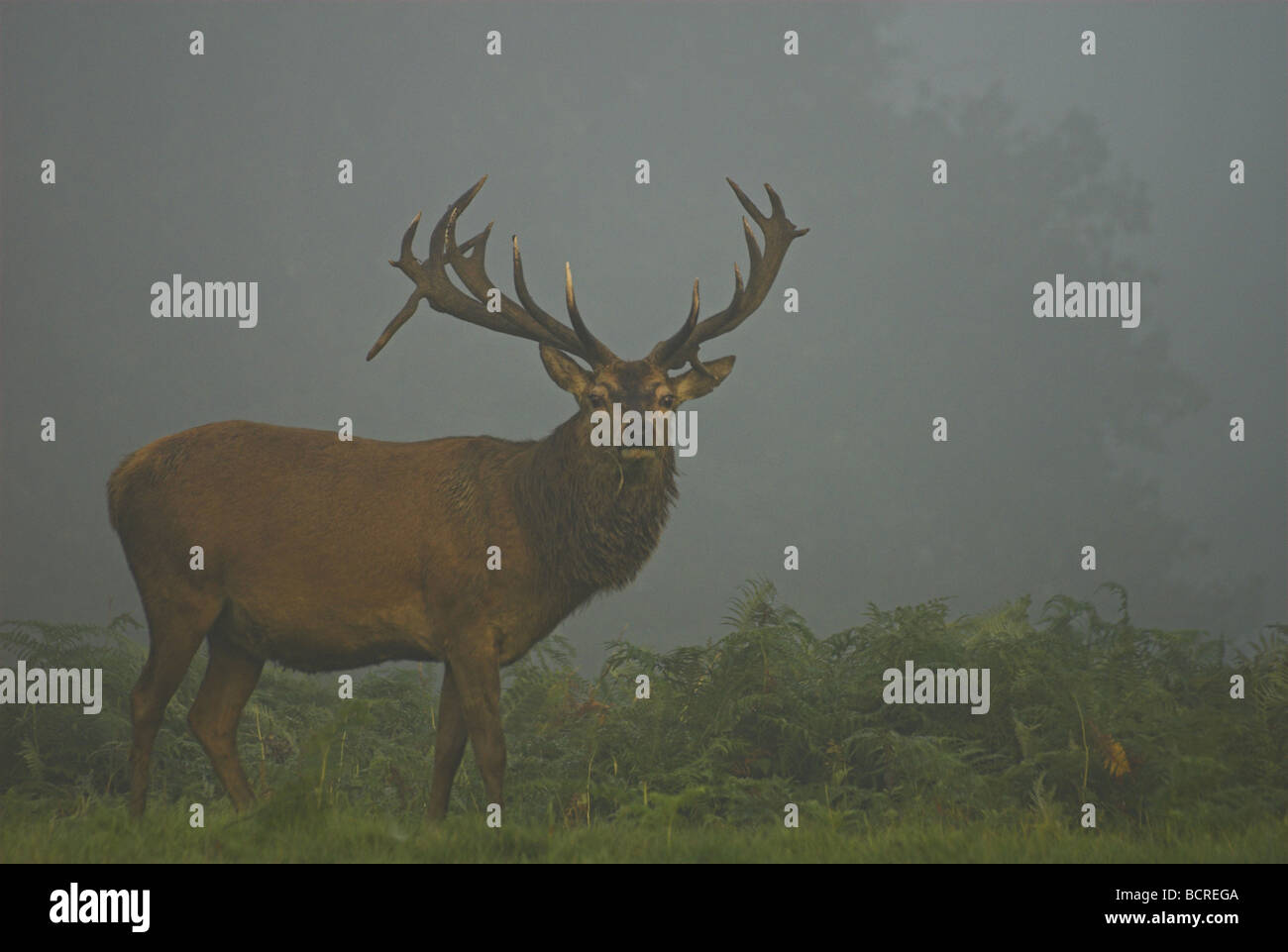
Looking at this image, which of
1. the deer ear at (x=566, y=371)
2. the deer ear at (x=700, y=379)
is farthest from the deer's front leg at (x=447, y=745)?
the deer ear at (x=700, y=379)

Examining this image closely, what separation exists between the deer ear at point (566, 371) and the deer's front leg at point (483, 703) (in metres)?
1.76

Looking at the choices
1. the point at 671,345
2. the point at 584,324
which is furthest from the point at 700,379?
the point at 584,324

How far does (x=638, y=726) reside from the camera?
9.01 meters

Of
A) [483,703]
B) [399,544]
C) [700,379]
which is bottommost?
[483,703]

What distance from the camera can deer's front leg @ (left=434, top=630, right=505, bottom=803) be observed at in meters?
7.57

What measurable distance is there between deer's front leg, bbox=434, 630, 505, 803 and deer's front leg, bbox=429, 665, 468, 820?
23 centimetres

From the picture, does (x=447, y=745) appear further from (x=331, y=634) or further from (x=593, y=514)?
(x=593, y=514)

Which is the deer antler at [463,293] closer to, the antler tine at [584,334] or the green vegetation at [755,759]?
the antler tine at [584,334]

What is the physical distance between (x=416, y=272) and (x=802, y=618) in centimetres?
392

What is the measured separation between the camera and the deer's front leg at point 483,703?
7570 mm

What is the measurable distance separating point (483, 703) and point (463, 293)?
3081 mm

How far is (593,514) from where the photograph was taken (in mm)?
8055

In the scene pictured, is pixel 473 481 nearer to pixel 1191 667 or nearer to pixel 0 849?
pixel 0 849
